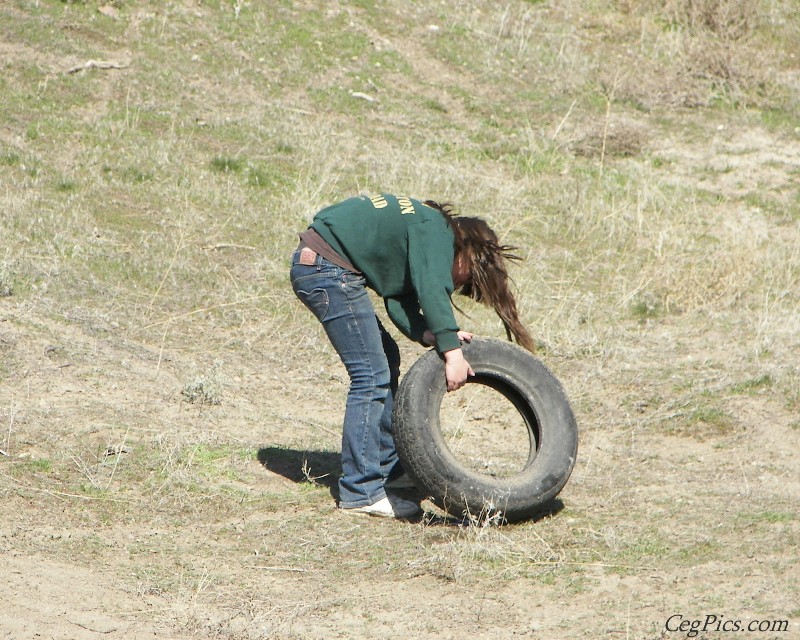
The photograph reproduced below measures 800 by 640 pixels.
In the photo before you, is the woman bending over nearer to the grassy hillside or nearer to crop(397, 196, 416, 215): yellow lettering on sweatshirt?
crop(397, 196, 416, 215): yellow lettering on sweatshirt

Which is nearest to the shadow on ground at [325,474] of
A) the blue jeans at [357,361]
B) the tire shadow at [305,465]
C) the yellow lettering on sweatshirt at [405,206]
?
the tire shadow at [305,465]

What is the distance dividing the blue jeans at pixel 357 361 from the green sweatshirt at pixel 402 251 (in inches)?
4.6

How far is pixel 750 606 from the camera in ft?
13.5

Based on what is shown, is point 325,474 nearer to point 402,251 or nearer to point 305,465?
point 305,465

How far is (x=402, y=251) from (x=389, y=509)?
1.31 meters

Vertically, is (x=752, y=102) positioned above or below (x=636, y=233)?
above

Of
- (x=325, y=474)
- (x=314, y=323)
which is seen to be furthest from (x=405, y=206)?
(x=314, y=323)

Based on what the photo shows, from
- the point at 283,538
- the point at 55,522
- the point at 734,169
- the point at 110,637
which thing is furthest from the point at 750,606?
the point at 734,169

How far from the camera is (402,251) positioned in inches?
188

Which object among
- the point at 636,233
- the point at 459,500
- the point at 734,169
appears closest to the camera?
the point at 459,500

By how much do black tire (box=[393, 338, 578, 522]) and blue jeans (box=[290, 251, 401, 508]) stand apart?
0.16 m

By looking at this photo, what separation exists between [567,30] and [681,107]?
2465 mm

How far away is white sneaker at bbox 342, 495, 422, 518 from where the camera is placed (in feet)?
17.1

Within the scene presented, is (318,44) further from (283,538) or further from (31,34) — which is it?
(283,538)
